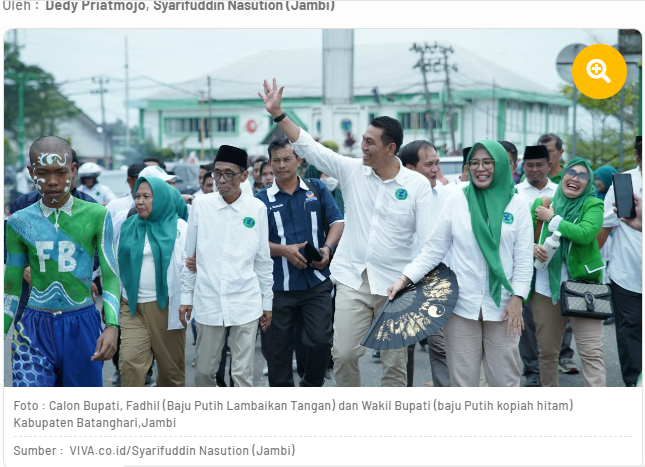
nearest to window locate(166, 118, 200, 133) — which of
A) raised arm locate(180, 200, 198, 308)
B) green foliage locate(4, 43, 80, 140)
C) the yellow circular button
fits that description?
green foliage locate(4, 43, 80, 140)

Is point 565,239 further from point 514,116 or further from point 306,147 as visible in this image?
point 514,116

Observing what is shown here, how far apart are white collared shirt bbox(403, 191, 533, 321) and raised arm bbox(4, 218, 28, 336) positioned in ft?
7.41

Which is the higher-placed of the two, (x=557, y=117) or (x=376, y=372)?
(x=557, y=117)

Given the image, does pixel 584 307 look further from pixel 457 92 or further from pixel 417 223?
pixel 457 92

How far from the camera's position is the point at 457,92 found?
174 ft

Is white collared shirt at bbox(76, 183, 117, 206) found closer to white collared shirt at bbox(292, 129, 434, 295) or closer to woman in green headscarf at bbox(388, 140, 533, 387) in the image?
white collared shirt at bbox(292, 129, 434, 295)

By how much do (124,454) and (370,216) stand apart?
7.50 feet

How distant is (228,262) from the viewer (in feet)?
17.1

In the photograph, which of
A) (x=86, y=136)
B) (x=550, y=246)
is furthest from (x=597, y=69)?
(x=86, y=136)

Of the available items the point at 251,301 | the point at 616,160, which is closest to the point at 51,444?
the point at 251,301

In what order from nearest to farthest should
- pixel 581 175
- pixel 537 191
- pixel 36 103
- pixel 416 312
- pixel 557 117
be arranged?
pixel 416 312, pixel 581 175, pixel 537 191, pixel 36 103, pixel 557 117

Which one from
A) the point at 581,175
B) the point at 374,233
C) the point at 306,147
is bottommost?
the point at 374,233

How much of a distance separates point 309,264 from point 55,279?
6.71 feet

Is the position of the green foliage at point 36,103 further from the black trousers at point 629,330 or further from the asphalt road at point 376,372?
the black trousers at point 629,330
